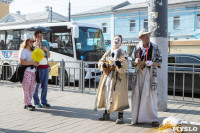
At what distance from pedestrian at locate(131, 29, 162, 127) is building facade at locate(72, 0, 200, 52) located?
26131 mm

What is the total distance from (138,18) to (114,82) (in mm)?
30800

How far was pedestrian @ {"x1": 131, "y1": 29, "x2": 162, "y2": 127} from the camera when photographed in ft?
16.7

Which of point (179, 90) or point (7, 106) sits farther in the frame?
point (179, 90)

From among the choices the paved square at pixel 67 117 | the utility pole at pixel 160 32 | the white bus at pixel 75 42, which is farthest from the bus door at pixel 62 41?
the utility pole at pixel 160 32

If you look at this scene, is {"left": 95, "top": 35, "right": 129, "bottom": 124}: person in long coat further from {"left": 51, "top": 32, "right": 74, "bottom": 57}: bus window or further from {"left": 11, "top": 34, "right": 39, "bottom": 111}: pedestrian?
{"left": 51, "top": 32, "right": 74, "bottom": 57}: bus window

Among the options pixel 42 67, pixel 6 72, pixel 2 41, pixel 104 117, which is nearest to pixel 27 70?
pixel 42 67

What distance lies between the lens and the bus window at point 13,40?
46.3ft

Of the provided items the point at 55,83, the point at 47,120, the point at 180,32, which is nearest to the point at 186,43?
the point at 55,83

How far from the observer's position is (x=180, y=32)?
31.5m

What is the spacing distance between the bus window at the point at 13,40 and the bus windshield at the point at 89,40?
416cm

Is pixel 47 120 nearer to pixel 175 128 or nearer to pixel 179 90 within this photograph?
pixel 175 128

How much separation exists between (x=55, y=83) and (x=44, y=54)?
15.2ft

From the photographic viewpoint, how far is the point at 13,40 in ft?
47.1

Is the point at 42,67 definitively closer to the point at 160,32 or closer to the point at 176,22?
the point at 160,32
